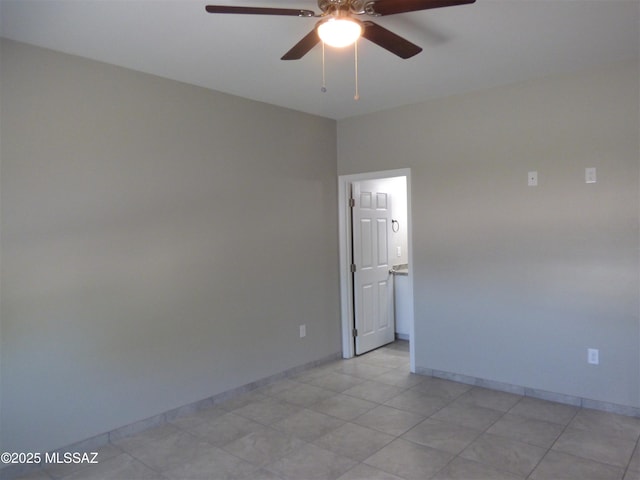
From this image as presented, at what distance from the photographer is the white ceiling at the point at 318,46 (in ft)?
7.68

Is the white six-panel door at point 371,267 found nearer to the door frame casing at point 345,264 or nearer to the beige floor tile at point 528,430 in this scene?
the door frame casing at point 345,264

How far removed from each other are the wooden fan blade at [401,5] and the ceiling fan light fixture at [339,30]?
0.09 metres

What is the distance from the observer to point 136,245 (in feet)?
10.4

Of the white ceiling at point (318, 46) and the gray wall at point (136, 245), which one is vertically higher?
the white ceiling at point (318, 46)

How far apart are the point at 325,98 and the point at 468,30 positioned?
1.57 m

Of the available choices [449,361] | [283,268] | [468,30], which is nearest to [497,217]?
[449,361]

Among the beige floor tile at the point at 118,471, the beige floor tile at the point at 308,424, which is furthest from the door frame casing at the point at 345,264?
the beige floor tile at the point at 118,471

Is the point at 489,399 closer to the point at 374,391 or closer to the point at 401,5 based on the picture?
the point at 374,391

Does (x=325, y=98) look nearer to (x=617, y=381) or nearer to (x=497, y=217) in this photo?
(x=497, y=217)

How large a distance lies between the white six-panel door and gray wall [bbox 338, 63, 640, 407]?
0.66 m

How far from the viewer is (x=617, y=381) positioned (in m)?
3.25

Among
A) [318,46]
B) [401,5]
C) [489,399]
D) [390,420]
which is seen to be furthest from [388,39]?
[489,399]

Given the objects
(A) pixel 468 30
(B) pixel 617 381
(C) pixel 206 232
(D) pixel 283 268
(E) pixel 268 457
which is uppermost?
(A) pixel 468 30

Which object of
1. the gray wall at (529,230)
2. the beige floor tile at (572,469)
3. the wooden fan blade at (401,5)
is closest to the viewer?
the wooden fan blade at (401,5)
